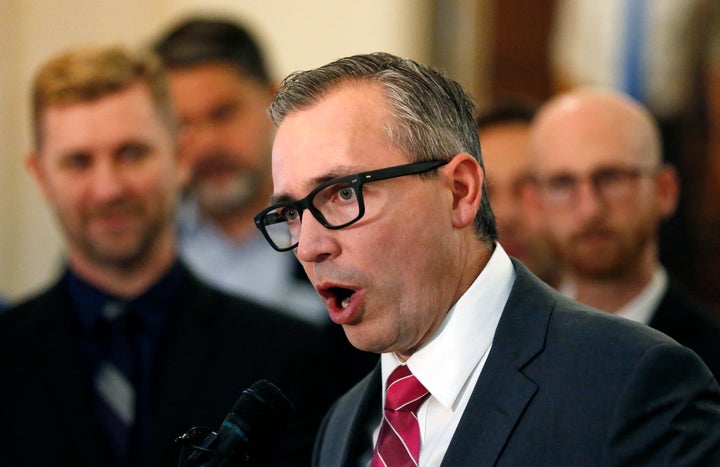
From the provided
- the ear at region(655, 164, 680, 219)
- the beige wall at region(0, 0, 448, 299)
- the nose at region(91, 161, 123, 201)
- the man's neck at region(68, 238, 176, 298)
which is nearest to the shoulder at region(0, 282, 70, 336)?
the man's neck at region(68, 238, 176, 298)

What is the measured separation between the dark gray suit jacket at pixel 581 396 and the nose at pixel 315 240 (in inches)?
14.5

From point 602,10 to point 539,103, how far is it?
0.58 m

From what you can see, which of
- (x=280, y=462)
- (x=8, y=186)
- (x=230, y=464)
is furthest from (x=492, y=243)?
(x=8, y=186)

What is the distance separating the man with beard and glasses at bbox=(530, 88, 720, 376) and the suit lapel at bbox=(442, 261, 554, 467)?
1634 mm

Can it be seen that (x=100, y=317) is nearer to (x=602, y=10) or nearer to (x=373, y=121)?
(x=373, y=121)

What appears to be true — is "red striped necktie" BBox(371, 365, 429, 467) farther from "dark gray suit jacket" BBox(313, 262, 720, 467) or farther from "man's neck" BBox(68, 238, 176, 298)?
"man's neck" BBox(68, 238, 176, 298)

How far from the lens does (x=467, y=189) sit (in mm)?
2459

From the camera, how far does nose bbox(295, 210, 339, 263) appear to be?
2359mm

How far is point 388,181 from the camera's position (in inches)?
93.2

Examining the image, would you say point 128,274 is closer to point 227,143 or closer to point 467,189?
point 227,143

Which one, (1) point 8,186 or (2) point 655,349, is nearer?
(2) point 655,349

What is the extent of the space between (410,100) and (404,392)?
60 centimetres

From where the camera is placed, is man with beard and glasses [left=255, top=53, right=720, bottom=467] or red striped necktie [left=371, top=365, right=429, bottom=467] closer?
man with beard and glasses [left=255, top=53, right=720, bottom=467]

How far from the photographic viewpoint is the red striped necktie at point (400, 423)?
2.46 meters
